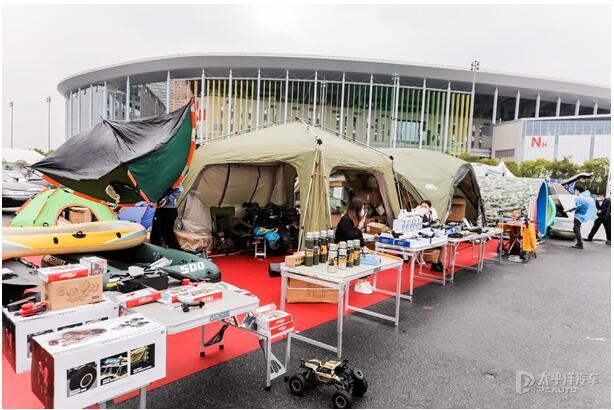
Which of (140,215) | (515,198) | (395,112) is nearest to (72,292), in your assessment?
(140,215)

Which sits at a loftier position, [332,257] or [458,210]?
[332,257]

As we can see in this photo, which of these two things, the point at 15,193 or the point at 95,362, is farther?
the point at 15,193

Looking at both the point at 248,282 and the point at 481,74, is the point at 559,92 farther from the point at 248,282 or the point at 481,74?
the point at 248,282

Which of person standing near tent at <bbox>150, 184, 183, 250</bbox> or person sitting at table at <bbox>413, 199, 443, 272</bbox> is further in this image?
person sitting at table at <bbox>413, 199, 443, 272</bbox>

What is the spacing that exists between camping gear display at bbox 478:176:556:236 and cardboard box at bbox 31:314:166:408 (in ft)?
35.2

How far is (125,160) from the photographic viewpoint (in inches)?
201

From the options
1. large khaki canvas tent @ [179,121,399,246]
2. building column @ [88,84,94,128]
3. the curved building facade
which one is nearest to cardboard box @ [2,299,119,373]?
large khaki canvas tent @ [179,121,399,246]

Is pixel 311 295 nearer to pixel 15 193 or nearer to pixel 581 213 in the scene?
pixel 581 213

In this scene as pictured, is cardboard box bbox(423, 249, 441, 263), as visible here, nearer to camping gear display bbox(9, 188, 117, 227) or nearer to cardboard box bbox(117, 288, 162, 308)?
cardboard box bbox(117, 288, 162, 308)

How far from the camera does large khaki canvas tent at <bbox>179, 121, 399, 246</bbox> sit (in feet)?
21.4

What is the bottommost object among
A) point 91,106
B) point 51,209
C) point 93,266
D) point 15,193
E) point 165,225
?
point 15,193

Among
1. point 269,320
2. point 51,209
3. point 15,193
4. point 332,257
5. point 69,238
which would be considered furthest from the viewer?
point 15,193

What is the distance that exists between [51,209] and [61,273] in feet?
18.4

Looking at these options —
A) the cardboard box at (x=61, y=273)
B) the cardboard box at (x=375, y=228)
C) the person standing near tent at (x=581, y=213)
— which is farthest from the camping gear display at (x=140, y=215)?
the person standing near tent at (x=581, y=213)
